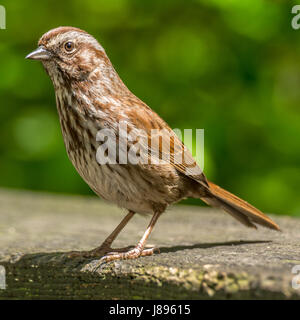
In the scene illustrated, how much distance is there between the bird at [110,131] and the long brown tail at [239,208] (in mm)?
144

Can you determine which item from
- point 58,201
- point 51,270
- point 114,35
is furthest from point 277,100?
point 51,270

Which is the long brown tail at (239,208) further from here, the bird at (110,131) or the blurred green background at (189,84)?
the blurred green background at (189,84)

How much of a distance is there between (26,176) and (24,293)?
9.33 feet

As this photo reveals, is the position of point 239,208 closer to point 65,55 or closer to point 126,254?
point 126,254

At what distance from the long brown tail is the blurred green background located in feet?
3.46

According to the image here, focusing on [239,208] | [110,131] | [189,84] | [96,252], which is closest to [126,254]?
[96,252]

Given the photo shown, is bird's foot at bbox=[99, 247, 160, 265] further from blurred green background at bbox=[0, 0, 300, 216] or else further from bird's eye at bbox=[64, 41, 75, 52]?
blurred green background at bbox=[0, 0, 300, 216]

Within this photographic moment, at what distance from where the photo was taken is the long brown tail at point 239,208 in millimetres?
3446

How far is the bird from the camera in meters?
2.94

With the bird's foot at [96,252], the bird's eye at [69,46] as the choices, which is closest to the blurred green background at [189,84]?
the bird's foot at [96,252]

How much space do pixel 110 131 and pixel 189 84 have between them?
2.34 m

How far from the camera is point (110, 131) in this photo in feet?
9.59

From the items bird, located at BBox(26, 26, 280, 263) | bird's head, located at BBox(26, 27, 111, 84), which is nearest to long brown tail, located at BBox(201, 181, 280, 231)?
bird, located at BBox(26, 26, 280, 263)
